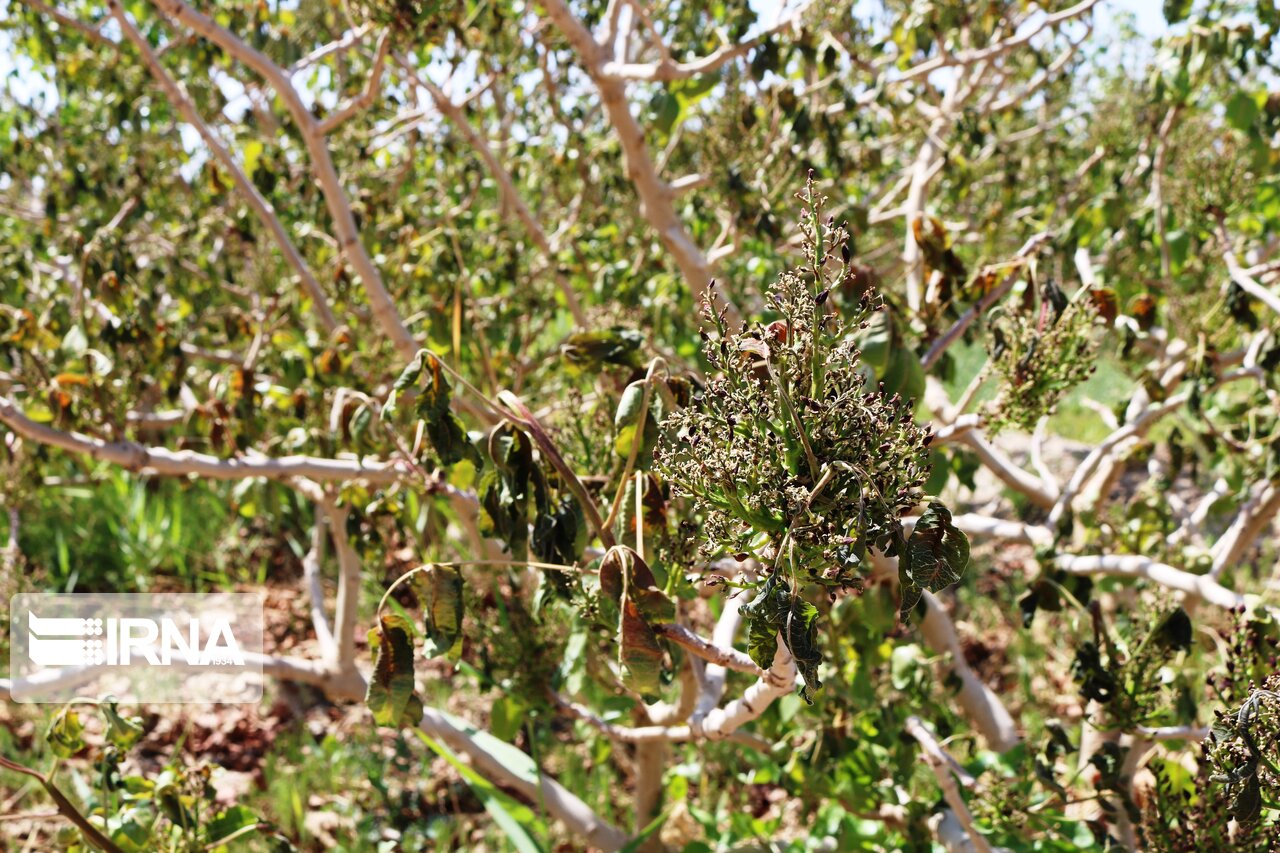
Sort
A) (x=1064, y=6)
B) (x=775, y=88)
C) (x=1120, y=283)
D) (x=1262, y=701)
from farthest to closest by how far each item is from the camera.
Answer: (x=1064, y=6)
(x=1120, y=283)
(x=775, y=88)
(x=1262, y=701)

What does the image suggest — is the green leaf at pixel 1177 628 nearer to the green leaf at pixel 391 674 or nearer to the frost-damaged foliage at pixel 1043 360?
the frost-damaged foliage at pixel 1043 360

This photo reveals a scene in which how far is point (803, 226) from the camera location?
34.7 inches

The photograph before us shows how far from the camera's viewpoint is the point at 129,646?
2307mm

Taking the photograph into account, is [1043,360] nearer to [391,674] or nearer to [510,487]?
[510,487]

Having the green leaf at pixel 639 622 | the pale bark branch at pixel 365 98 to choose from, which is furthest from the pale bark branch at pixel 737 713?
the pale bark branch at pixel 365 98

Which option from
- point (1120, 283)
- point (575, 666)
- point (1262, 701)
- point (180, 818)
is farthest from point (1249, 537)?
point (180, 818)

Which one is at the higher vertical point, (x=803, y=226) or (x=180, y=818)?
(x=803, y=226)

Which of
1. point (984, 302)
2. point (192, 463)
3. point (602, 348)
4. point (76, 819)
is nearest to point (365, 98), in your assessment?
point (192, 463)

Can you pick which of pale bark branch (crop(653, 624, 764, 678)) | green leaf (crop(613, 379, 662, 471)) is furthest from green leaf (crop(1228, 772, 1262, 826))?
green leaf (crop(613, 379, 662, 471))

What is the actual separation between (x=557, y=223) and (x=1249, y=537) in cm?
337

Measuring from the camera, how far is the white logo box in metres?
2.17

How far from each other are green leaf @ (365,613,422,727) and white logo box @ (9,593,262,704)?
100 cm

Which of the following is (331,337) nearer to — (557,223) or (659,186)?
(659,186)

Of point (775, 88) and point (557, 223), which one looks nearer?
point (775, 88)
